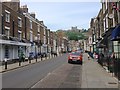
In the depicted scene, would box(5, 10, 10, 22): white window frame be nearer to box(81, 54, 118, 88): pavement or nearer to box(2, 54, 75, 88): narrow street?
box(2, 54, 75, 88): narrow street

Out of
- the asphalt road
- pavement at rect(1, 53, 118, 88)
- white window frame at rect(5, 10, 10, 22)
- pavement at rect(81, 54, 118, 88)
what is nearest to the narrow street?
the asphalt road

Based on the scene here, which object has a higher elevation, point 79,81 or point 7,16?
point 7,16

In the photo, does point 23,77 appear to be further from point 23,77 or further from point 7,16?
point 7,16

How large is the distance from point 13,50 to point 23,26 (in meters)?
8.72

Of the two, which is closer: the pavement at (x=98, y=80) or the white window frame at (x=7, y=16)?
the pavement at (x=98, y=80)

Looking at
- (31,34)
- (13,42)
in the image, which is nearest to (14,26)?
(13,42)

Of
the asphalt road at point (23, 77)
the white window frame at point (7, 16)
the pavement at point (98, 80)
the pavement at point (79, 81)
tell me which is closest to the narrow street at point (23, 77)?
the asphalt road at point (23, 77)

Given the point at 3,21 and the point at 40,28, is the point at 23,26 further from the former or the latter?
the point at 40,28

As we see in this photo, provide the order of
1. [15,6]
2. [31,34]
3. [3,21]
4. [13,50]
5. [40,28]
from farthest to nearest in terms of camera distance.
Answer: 1. [40,28]
2. [31,34]
3. [15,6]
4. [13,50]
5. [3,21]

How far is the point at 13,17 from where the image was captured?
44.9 m

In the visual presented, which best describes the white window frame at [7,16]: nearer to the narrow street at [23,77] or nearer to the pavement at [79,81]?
the narrow street at [23,77]

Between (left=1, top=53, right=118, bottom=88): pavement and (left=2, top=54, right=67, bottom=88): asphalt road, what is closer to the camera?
(left=1, top=53, right=118, bottom=88): pavement

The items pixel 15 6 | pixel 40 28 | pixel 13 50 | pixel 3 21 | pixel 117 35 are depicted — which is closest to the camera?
pixel 117 35

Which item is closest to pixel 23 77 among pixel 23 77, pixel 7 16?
pixel 23 77
